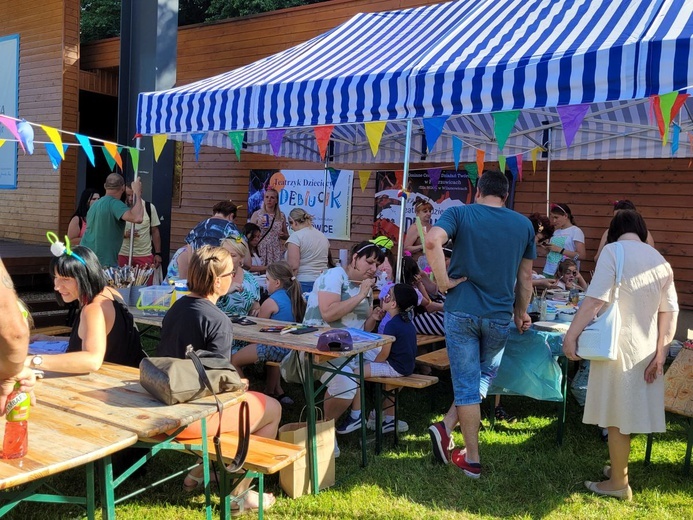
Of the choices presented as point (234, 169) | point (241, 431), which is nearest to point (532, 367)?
point (241, 431)

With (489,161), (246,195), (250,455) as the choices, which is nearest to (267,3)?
(246,195)

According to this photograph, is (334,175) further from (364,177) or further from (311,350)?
(311,350)

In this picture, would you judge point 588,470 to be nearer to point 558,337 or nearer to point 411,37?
point 558,337

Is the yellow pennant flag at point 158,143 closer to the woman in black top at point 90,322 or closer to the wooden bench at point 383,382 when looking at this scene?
the woman in black top at point 90,322

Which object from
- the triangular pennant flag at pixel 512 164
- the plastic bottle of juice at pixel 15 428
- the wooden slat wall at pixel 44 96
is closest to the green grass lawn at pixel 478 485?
the plastic bottle of juice at pixel 15 428

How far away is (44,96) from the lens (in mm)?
12445

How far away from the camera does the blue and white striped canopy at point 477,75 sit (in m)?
3.88

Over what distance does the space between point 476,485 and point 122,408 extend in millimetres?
2137

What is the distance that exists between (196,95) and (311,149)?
3.40m

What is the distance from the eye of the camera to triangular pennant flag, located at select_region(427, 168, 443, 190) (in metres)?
8.66

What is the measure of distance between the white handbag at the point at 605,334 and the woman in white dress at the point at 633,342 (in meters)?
0.03

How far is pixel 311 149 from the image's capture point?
912cm

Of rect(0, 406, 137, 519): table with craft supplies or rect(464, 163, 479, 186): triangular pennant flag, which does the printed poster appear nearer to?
rect(464, 163, 479, 186): triangular pennant flag

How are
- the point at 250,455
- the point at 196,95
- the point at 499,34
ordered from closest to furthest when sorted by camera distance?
the point at 250,455
the point at 499,34
the point at 196,95
